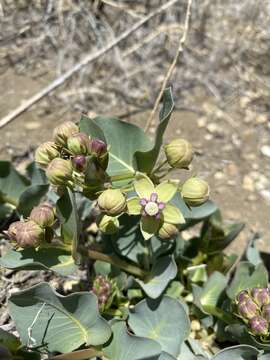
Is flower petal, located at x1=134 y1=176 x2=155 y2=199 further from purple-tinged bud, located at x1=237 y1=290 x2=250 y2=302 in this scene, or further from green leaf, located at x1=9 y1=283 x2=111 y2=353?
purple-tinged bud, located at x1=237 y1=290 x2=250 y2=302

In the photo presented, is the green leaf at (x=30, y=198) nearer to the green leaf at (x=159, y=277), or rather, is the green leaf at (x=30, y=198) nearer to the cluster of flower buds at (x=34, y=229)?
the cluster of flower buds at (x=34, y=229)

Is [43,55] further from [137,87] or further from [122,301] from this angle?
[122,301]

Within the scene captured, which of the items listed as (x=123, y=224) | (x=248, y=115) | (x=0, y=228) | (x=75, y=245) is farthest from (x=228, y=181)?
(x=75, y=245)

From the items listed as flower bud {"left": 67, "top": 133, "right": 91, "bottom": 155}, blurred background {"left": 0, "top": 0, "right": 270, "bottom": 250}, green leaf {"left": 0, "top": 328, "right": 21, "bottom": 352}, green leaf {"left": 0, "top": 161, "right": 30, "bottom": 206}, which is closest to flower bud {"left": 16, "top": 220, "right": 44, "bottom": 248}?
flower bud {"left": 67, "top": 133, "right": 91, "bottom": 155}

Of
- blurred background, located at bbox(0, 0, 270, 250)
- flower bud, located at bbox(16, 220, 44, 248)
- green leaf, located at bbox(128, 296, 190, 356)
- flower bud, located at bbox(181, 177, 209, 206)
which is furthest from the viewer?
blurred background, located at bbox(0, 0, 270, 250)

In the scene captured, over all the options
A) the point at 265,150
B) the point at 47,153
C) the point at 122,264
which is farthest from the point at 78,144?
the point at 265,150

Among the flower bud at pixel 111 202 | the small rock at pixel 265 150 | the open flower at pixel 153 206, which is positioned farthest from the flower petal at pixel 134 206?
the small rock at pixel 265 150

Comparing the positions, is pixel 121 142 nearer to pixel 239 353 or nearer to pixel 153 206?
pixel 153 206

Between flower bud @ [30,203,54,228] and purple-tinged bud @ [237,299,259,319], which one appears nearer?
flower bud @ [30,203,54,228]
